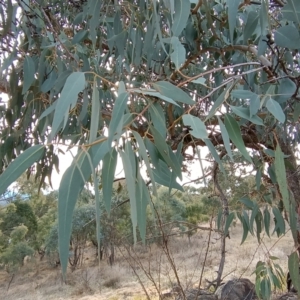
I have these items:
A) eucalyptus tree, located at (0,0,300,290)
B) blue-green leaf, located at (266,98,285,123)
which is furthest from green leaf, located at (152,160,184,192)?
blue-green leaf, located at (266,98,285,123)

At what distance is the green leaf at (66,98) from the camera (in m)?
0.39

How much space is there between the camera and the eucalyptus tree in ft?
1.42

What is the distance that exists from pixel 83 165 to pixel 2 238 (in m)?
7.09

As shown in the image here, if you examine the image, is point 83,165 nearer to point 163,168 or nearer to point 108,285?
point 163,168

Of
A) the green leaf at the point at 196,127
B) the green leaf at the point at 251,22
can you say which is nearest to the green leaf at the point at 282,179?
the green leaf at the point at 196,127

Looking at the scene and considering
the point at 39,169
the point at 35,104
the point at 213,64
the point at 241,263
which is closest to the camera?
the point at 35,104

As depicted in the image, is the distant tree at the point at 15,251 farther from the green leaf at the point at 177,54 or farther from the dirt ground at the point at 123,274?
the green leaf at the point at 177,54

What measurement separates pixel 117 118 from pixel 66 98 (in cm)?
6

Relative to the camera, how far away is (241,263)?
5512 mm

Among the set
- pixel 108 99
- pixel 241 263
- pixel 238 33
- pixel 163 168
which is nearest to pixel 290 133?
pixel 238 33

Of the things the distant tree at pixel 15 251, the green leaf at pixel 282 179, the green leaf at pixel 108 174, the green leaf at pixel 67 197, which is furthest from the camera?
the distant tree at pixel 15 251

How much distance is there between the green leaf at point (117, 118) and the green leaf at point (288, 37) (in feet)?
1.31

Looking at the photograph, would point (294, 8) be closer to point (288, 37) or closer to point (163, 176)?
point (288, 37)

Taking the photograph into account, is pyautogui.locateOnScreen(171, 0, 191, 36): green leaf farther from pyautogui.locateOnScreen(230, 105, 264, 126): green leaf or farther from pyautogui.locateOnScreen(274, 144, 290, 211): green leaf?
pyautogui.locateOnScreen(274, 144, 290, 211): green leaf
